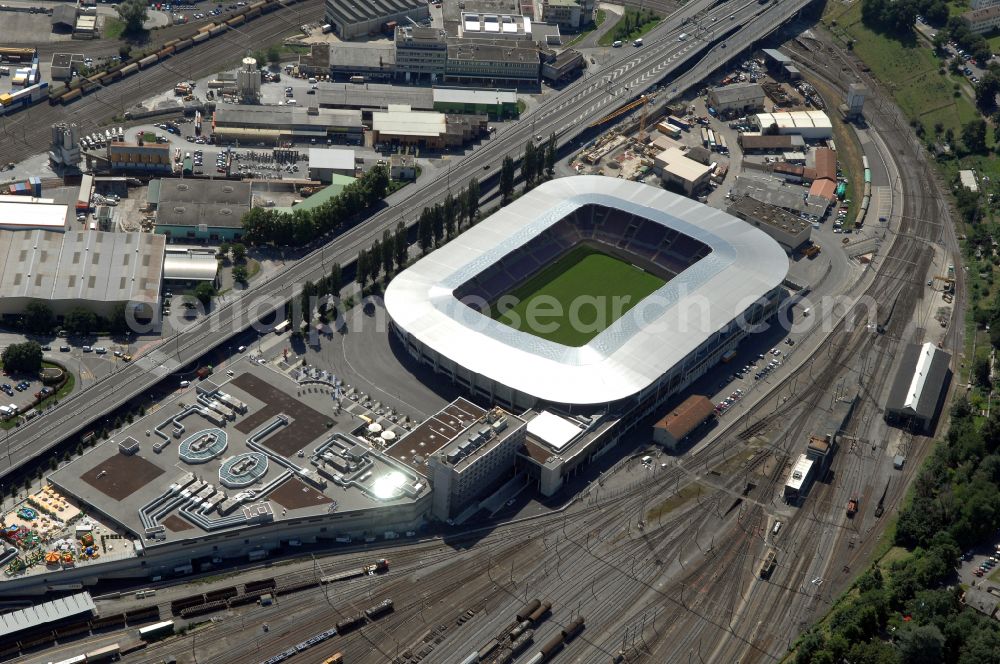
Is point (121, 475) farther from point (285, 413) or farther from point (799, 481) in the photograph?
point (799, 481)

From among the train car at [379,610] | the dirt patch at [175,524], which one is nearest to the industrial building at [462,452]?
the train car at [379,610]

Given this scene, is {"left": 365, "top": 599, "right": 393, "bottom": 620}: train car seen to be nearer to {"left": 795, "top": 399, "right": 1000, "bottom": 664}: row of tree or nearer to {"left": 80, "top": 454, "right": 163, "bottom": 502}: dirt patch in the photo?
{"left": 80, "top": 454, "right": 163, "bottom": 502}: dirt patch

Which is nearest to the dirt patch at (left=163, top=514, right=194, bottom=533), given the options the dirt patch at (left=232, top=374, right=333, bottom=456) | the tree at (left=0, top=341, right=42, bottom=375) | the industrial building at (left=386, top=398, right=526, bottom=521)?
the dirt patch at (left=232, top=374, right=333, bottom=456)

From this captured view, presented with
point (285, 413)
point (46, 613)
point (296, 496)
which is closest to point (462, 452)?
point (296, 496)

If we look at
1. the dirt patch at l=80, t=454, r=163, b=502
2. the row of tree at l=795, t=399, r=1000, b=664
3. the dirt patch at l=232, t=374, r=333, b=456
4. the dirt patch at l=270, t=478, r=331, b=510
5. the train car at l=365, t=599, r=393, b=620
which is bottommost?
the train car at l=365, t=599, r=393, b=620

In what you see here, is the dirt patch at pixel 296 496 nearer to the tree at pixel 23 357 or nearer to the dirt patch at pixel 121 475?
the dirt patch at pixel 121 475

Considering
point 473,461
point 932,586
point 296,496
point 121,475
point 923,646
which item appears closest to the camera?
point 923,646
